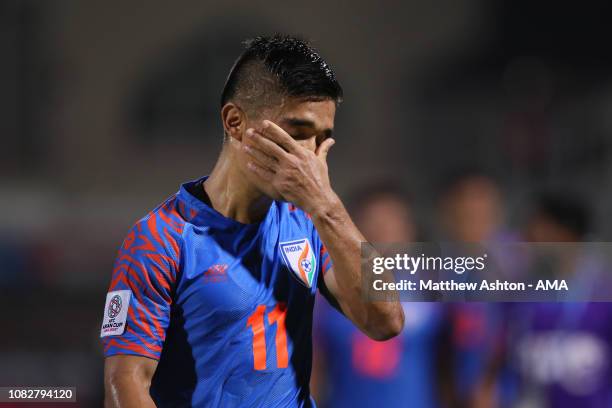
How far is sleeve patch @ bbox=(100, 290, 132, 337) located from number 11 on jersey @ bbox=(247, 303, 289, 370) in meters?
0.31

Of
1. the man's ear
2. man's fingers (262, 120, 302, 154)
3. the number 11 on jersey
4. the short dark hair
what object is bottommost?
the number 11 on jersey

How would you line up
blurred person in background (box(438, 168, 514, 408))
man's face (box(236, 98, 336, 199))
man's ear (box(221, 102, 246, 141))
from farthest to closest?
blurred person in background (box(438, 168, 514, 408))
man's ear (box(221, 102, 246, 141))
man's face (box(236, 98, 336, 199))

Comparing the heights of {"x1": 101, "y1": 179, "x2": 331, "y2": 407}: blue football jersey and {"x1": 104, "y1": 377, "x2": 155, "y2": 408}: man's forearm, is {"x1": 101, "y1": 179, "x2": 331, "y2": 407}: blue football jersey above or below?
above

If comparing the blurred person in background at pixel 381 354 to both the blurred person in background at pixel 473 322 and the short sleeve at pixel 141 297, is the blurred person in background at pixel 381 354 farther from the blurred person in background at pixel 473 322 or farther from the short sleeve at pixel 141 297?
the short sleeve at pixel 141 297

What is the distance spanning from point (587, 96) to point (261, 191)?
569 cm

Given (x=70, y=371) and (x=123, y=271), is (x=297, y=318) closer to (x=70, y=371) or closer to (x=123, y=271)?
(x=123, y=271)

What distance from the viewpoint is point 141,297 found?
1899 mm

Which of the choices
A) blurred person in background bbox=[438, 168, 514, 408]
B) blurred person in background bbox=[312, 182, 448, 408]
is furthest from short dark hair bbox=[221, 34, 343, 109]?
blurred person in background bbox=[438, 168, 514, 408]

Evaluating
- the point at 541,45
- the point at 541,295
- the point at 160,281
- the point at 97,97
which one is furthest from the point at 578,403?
the point at 97,97

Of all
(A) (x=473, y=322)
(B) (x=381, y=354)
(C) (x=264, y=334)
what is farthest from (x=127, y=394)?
(A) (x=473, y=322)

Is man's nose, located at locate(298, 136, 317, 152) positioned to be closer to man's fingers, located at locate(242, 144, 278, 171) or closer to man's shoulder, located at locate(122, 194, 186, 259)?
man's fingers, located at locate(242, 144, 278, 171)

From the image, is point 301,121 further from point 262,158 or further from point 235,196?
point 235,196

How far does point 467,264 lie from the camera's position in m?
4.02

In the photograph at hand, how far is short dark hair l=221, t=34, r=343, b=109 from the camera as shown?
2004 millimetres
